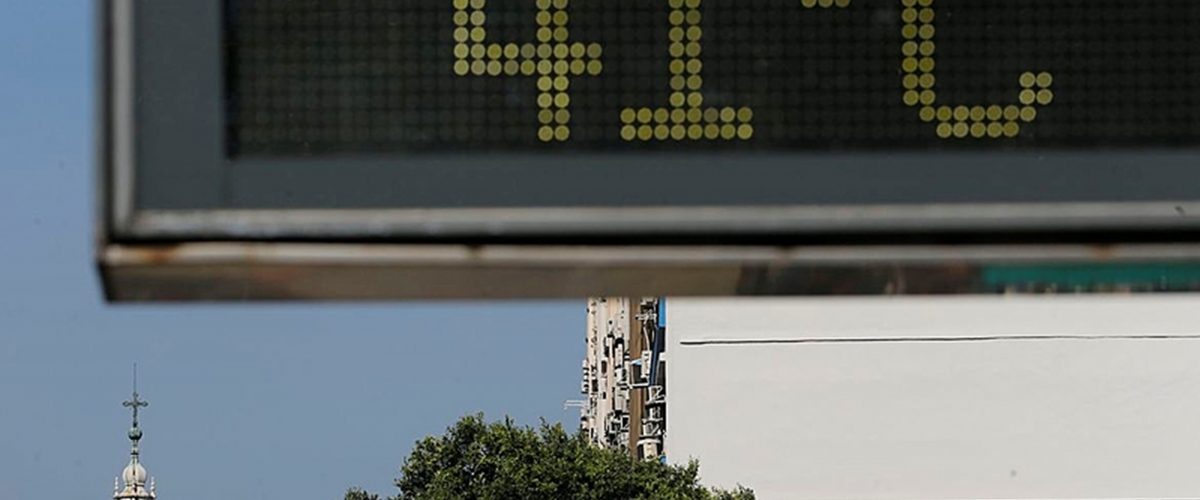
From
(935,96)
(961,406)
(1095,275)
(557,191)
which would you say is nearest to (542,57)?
(557,191)

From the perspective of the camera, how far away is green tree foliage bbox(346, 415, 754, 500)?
42.4 m

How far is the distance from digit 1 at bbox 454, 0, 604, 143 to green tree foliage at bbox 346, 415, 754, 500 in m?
37.0

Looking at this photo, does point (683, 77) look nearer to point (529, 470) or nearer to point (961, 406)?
point (529, 470)

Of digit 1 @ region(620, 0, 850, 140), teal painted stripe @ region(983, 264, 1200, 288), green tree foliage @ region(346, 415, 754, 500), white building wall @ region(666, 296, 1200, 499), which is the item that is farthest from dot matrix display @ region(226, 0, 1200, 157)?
white building wall @ region(666, 296, 1200, 499)

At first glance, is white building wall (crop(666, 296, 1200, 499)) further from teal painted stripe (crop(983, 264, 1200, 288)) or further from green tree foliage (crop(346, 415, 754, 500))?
teal painted stripe (crop(983, 264, 1200, 288))

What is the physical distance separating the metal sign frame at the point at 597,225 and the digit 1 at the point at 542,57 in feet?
0.32

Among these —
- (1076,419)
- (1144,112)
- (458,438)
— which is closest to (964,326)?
(1076,419)

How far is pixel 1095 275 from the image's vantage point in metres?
5.00

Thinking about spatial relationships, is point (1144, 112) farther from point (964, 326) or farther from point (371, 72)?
point (964, 326)

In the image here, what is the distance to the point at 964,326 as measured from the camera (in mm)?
52969

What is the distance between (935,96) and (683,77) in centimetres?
44

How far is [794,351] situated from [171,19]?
160ft

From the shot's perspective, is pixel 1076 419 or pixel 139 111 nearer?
pixel 139 111

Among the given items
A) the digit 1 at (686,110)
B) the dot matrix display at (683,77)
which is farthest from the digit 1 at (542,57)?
the digit 1 at (686,110)
